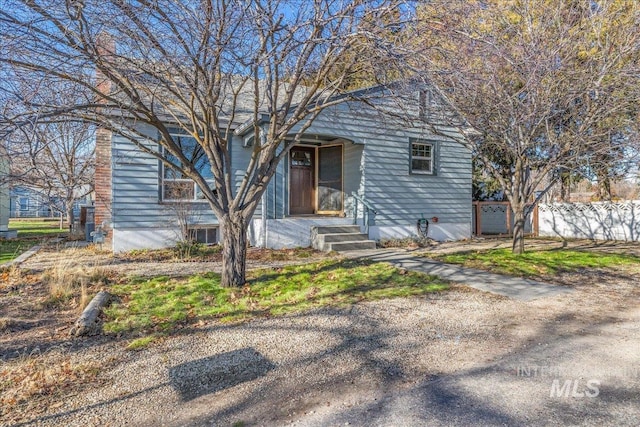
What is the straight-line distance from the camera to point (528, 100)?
7.53 meters

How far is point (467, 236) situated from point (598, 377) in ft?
33.7

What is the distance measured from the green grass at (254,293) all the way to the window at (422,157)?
5.70 m

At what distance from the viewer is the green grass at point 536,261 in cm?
748

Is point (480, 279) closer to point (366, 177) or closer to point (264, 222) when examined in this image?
point (366, 177)

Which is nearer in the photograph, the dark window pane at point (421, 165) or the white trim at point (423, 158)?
the white trim at point (423, 158)

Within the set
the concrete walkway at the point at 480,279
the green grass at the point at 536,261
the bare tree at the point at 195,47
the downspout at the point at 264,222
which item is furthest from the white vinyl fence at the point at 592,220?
the bare tree at the point at 195,47

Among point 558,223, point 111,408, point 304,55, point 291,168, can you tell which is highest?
point 304,55

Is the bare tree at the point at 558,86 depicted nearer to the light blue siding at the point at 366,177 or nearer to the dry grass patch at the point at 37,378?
the light blue siding at the point at 366,177

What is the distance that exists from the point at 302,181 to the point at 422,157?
155 inches

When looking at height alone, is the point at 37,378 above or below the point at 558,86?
below

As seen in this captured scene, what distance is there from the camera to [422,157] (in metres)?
12.3

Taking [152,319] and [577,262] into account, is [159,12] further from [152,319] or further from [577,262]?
[577,262]

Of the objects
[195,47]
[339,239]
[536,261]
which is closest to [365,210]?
[339,239]

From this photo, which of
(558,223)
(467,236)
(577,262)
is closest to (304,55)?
(577,262)
